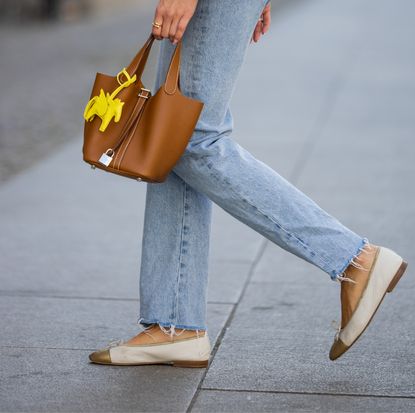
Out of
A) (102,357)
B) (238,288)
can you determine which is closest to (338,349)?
(102,357)

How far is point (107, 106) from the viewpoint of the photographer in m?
2.92

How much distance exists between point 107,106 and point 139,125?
0.36ft

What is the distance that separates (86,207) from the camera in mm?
5785

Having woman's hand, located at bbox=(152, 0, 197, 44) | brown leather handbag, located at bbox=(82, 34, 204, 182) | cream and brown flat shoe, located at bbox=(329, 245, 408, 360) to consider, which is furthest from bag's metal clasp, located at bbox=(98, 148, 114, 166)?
cream and brown flat shoe, located at bbox=(329, 245, 408, 360)

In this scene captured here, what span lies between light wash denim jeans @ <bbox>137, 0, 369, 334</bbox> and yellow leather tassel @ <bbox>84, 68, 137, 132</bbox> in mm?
145

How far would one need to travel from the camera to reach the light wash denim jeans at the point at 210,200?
291 centimetres

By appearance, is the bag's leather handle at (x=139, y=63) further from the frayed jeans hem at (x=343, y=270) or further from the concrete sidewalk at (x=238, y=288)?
the concrete sidewalk at (x=238, y=288)

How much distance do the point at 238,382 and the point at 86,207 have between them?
112 inches

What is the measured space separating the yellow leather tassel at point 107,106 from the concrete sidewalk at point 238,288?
0.78m

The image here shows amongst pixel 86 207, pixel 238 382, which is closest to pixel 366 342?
pixel 238 382

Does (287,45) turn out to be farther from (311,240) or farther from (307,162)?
(311,240)

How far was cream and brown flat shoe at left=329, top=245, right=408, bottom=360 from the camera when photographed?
3.03 m

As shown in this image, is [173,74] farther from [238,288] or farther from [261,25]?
[238,288]

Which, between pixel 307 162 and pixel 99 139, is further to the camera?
pixel 307 162
